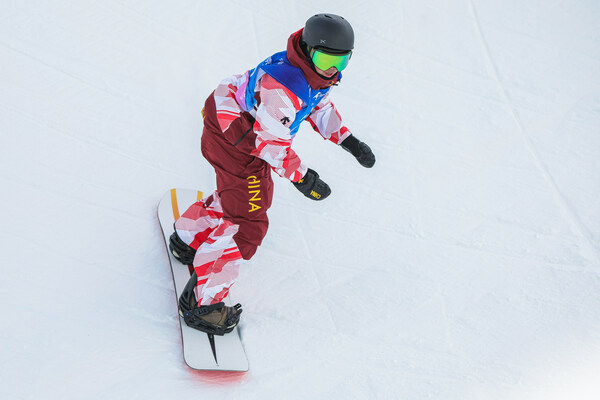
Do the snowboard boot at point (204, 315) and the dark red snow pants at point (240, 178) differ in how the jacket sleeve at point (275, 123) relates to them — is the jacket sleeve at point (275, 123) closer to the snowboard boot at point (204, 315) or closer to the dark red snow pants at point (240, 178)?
the dark red snow pants at point (240, 178)

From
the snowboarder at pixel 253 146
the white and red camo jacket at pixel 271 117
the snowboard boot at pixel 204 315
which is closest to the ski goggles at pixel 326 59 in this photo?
the snowboarder at pixel 253 146

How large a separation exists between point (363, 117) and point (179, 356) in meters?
2.12

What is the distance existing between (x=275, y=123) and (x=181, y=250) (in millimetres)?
1002

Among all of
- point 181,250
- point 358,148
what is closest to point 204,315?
point 181,250

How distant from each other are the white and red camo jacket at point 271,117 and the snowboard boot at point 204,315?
0.71 meters

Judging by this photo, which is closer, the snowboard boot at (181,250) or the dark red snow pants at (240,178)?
the dark red snow pants at (240,178)

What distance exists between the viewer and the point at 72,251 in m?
2.64

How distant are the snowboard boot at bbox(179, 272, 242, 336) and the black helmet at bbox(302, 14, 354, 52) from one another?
1184 millimetres

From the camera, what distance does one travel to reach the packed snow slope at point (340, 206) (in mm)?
2363

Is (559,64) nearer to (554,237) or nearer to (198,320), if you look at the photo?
(554,237)

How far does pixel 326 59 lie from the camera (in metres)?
1.98

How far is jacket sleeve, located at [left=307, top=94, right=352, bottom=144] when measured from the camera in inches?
99.4

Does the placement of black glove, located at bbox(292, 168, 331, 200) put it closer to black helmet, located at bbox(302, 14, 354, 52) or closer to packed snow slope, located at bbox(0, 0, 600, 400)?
black helmet, located at bbox(302, 14, 354, 52)

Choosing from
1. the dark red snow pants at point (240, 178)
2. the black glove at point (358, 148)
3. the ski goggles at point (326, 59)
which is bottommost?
the dark red snow pants at point (240, 178)
